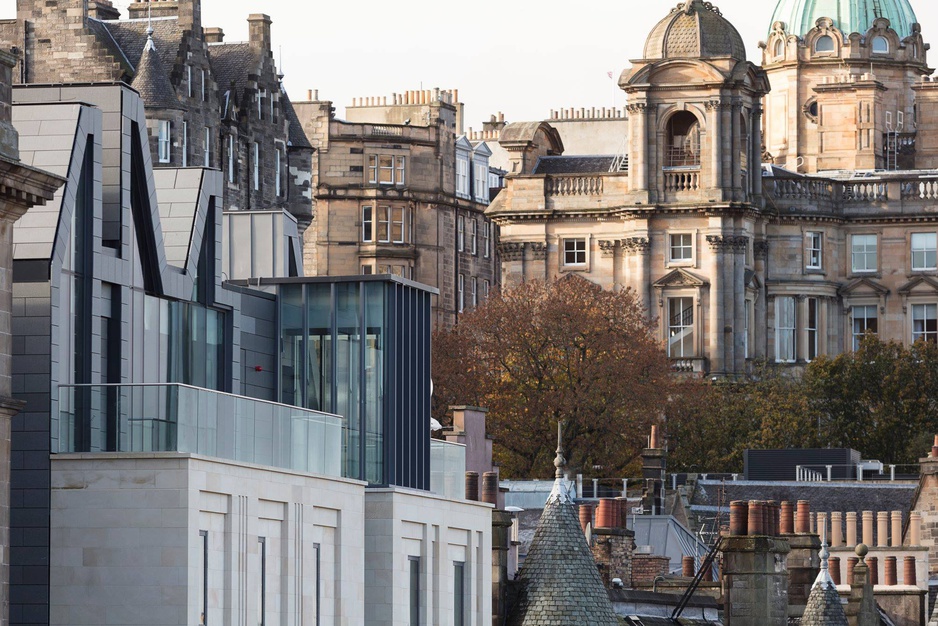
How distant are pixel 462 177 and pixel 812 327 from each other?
22575 millimetres

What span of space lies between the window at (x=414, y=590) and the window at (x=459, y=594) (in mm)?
1511

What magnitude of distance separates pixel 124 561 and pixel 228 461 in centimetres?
219

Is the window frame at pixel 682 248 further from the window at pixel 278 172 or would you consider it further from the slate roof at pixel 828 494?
the slate roof at pixel 828 494

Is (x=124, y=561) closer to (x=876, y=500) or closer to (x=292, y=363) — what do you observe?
(x=292, y=363)

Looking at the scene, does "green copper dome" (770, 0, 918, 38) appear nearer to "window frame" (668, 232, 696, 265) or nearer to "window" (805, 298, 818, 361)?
"window" (805, 298, 818, 361)

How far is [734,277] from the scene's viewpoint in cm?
13812

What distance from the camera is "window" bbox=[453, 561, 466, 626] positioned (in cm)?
5672

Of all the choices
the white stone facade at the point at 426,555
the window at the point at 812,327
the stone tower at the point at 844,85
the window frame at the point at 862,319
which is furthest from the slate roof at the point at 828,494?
the white stone facade at the point at 426,555

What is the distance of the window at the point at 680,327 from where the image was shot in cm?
13675

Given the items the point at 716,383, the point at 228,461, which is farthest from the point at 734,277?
the point at 228,461

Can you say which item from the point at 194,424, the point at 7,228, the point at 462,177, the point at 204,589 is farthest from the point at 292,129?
the point at 7,228

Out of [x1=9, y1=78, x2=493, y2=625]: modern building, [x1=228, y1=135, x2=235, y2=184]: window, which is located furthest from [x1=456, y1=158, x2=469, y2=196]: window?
[x1=9, y1=78, x2=493, y2=625]: modern building

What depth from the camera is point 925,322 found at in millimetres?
143250

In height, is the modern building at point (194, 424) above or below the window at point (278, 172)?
below
